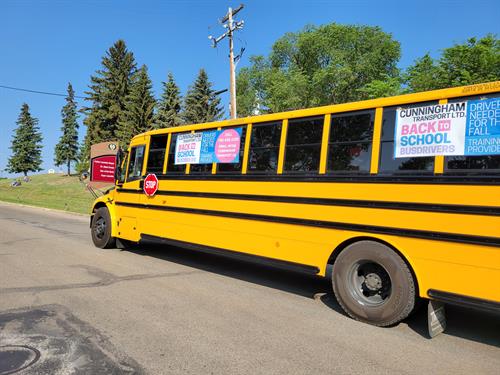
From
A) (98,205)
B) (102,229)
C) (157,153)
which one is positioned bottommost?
(102,229)

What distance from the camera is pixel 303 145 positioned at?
584cm

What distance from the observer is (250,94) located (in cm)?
4266

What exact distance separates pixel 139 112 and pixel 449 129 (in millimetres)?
40999

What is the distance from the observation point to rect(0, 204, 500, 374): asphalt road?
12.1 feet

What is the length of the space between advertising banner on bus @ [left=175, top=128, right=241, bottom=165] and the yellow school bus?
0.09ft

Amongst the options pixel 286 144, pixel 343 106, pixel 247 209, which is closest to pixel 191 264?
pixel 247 209

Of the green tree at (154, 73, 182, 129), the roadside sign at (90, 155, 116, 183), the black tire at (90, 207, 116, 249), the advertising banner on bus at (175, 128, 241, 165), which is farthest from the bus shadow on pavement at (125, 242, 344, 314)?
the green tree at (154, 73, 182, 129)

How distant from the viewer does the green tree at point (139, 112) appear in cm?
4241

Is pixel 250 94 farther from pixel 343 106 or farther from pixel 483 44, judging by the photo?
pixel 343 106

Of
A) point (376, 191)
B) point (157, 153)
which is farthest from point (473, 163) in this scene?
point (157, 153)

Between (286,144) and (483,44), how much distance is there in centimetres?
2028

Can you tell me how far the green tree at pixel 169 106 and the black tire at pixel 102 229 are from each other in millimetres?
32724

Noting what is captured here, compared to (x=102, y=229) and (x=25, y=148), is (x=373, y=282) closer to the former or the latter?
(x=102, y=229)

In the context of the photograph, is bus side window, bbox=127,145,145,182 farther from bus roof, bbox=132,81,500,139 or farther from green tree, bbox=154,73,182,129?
green tree, bbox=154,73,182,129
